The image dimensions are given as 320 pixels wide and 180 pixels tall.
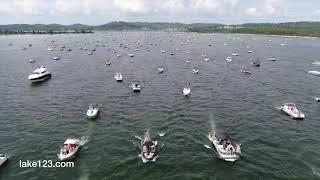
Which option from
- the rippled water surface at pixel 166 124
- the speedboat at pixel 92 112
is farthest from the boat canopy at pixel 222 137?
the speedboat at pixel 92 112

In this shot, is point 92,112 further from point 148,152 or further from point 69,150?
point 148,152

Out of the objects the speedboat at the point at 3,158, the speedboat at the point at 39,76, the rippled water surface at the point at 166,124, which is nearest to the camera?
the rippled water surface at the point at 166,124

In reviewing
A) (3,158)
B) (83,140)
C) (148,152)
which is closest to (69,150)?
(83,140)

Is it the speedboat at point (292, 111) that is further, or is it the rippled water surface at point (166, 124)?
the speedboat at point (292, 111)

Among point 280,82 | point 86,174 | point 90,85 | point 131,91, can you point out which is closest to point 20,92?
point 90,85

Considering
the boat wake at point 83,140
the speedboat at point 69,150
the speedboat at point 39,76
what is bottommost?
the boat wake at point 83,140

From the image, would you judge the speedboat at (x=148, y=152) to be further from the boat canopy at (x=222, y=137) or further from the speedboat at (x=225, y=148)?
the boat canopy at (x=222, y=137)
